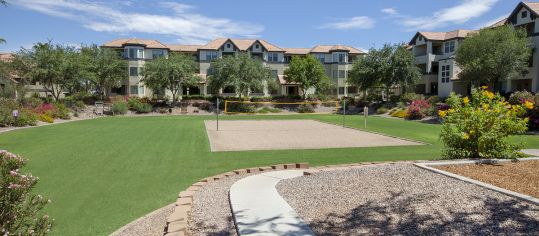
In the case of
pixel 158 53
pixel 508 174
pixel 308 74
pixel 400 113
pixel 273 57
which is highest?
pixel 158 53

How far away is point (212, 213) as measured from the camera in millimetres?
6230

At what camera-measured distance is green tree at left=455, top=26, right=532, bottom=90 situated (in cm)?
3666

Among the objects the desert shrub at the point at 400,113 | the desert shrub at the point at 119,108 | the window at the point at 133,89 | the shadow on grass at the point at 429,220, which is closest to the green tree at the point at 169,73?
the desert shrub at the point at 119,108

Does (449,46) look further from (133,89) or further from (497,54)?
(133,89)

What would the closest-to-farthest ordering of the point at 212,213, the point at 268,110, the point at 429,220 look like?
the point at 429,220 < the point at 212,213 < the point at 268,110

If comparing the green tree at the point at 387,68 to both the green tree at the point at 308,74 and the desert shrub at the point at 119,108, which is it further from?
the desert shrub at the point at 119,108

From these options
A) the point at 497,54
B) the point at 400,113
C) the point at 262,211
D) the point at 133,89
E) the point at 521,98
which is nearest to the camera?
the point at 262,211

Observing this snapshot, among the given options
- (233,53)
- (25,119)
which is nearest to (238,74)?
→ (233,53)

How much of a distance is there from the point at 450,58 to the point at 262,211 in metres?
50.3

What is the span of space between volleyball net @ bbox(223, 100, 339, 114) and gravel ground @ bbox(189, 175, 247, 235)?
41.0 m

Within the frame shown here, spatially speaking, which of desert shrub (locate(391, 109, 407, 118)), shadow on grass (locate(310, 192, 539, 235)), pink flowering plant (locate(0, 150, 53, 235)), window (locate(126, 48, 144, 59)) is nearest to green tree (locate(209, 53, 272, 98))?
window (locate(126, 48, 144, 59))

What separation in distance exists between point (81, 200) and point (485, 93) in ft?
34.5

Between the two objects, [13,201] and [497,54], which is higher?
[497,54]

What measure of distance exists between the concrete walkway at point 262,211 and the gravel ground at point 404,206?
0.19m
